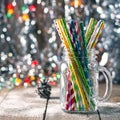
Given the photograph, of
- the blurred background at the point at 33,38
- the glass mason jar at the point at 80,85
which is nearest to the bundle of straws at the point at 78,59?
the glass mason jar at the point at 80,85

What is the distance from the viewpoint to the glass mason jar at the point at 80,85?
3.43 ft

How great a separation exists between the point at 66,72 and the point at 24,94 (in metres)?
0.36

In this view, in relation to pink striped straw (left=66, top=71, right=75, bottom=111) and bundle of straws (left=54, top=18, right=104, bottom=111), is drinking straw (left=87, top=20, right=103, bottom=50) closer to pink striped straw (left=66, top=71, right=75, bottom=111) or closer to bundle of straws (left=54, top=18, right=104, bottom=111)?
bundle of straws (left=54, top=18, right=104, bottom=111)

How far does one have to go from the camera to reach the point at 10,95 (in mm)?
1386

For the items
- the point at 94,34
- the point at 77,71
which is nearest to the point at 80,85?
the point at 77,71

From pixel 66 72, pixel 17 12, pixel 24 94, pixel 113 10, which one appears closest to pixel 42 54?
pixel 17 12

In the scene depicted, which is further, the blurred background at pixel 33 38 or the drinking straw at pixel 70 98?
the blurred background at pixel 33 38

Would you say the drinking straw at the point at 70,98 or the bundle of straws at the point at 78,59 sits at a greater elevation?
the bundle of straws at the point at 78,59

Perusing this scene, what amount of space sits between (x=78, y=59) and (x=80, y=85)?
84 mm

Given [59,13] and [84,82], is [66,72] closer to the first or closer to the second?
[84,82]

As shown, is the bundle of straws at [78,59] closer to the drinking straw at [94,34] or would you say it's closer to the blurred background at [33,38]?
the drinking straw at [94,34]

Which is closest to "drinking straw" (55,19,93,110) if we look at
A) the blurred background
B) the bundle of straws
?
the bundle of straws

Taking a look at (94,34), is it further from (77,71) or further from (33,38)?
(33,38)

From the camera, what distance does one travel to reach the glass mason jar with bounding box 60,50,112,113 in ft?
3.43
